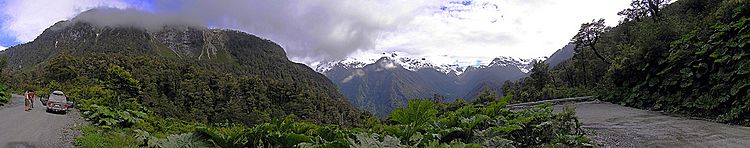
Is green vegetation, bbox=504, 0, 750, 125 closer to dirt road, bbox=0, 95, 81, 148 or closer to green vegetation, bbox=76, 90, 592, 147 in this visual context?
green vegetation, bbox=76, 90, 592, 147

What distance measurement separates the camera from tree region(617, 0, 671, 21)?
78.5ft

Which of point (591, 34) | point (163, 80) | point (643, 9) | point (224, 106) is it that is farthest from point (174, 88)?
point (643, 9)

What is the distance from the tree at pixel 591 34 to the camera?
26.2 m

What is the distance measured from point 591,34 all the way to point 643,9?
2.95 metres

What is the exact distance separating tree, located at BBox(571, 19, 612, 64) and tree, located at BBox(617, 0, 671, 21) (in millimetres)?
1374

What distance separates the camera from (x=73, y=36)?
15000 cm

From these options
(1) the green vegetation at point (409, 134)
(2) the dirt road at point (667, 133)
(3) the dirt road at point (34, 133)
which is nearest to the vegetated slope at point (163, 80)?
(1) the green vegetation at point (409, 134)

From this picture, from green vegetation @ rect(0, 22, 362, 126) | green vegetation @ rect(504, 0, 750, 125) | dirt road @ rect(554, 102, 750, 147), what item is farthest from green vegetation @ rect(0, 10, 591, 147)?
green vegetation @ rect(504, 0, 750, 125)

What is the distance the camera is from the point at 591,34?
2675 cm

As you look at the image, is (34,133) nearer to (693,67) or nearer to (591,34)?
(693,67)

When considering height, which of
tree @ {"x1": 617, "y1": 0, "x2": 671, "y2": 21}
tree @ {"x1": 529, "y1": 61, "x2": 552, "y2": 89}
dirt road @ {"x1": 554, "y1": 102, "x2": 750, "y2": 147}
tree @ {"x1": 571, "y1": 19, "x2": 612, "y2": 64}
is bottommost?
dirt road @ {"x1": 554, "y1": 102, "x2": 750, "y2": 147}

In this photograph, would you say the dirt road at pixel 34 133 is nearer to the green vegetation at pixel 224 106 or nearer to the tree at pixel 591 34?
the green vegetation at pixel 224 106

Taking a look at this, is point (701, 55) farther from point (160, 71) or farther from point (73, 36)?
point (73, 36)

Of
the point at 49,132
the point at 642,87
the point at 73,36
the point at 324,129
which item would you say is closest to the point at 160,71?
the point at 49,132
